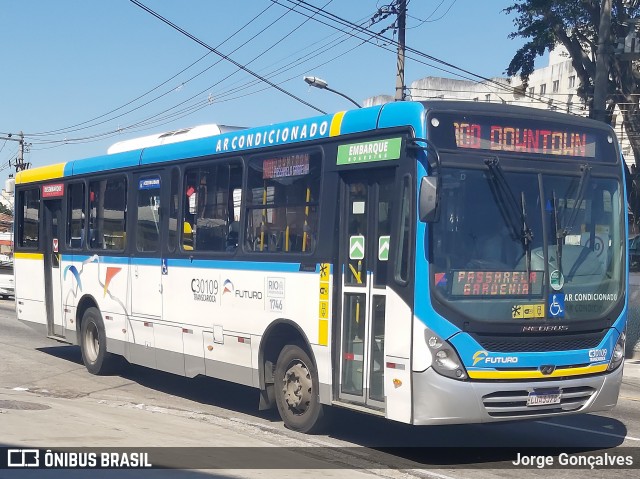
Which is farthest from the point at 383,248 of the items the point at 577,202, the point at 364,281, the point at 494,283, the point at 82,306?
the point at 82,306

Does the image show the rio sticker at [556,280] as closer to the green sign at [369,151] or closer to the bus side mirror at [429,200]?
the bus side mirror at [429,200]

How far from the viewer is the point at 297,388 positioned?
1050 centimetres

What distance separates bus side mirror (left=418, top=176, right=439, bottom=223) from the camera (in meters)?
8.37

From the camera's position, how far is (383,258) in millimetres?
9219

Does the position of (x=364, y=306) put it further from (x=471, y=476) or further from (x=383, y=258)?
(x=471, y=476)

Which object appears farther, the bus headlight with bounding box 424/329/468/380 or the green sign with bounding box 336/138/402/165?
the green sign with bounding box 336/138/402/165

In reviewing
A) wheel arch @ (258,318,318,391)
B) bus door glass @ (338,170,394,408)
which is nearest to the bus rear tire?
wheel arch @ (258,318,318,391)

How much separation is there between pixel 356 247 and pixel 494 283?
1574 mm

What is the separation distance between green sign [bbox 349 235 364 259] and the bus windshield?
1086 mm

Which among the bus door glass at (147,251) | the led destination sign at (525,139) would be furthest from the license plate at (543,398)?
the bus door glass at (147,251)

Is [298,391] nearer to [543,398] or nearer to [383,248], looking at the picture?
[383,248]

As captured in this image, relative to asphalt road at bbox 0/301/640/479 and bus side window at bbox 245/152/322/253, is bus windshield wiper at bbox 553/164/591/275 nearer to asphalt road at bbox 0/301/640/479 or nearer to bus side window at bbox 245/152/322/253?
asphalt road at bbox 0/301/640/479

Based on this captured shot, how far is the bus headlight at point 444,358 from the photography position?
8.55 metres

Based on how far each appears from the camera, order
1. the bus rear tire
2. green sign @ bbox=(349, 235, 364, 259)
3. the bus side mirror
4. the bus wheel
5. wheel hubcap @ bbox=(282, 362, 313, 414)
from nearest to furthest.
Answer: the bus side mirror < green sign @ bbox=(349, 235, 364, 259) < the bus wheel < wheel hubcap @ bbox=(282, 362, 313, 414) < the bus rear tire
